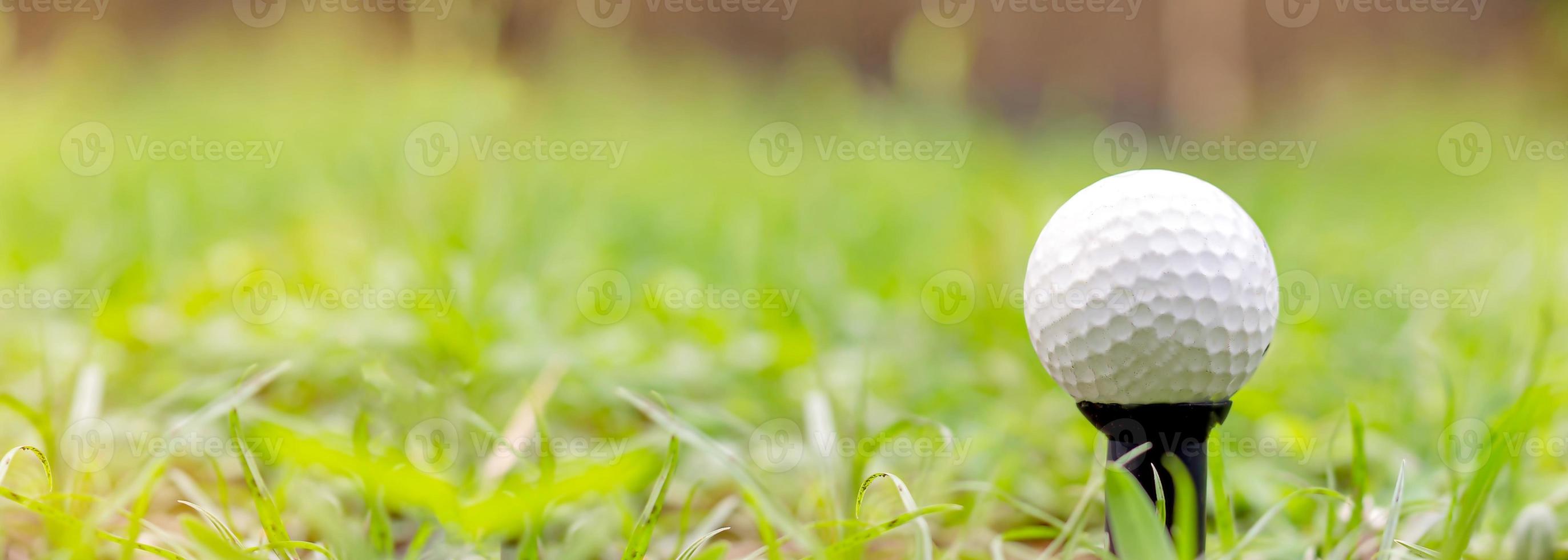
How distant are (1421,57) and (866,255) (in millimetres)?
6223

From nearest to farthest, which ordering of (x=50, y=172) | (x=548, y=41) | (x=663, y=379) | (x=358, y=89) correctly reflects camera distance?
(x=663, y=379), (x=50, y=172), (x=358, y=89), (x=548, y=41)

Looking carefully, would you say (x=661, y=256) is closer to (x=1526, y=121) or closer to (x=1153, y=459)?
(x=1153, y=459)

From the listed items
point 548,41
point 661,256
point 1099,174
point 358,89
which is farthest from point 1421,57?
point 358,89

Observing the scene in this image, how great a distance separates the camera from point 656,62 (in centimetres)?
627
